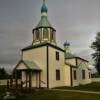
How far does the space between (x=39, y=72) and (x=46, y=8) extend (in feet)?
35.1

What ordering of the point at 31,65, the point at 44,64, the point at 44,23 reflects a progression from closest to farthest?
the point at 31,65 → the point at 44,64 → the point at 44,23

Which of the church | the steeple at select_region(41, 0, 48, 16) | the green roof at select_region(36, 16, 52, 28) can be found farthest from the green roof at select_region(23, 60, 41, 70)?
the steeple at select_region(41, 0, 48, 16)

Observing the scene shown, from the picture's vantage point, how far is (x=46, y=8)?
32750mm

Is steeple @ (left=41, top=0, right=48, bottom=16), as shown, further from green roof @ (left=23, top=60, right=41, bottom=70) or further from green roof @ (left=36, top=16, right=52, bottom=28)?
green roof @ (left=23, top=60, right=41, bottom=70)

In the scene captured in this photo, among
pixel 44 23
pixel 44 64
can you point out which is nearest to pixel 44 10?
Result: pixel 44 23

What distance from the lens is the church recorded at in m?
27.0

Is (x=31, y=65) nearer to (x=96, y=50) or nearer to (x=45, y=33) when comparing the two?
(x=45, y=33)

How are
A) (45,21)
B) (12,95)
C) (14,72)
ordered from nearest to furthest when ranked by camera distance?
(12,95), (14,72), (45,21)

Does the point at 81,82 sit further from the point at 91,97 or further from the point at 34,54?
the point at 91,97

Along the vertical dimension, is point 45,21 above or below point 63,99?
above

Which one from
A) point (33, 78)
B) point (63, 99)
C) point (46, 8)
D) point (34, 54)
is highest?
point (46, 8)

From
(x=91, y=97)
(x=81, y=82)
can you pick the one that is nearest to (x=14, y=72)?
(x=91, y=97)

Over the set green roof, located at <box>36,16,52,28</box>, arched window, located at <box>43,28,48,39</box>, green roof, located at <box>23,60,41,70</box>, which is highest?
green roof, located at <box>36,16,52,28</box>

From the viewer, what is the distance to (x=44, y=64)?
27453 mm
